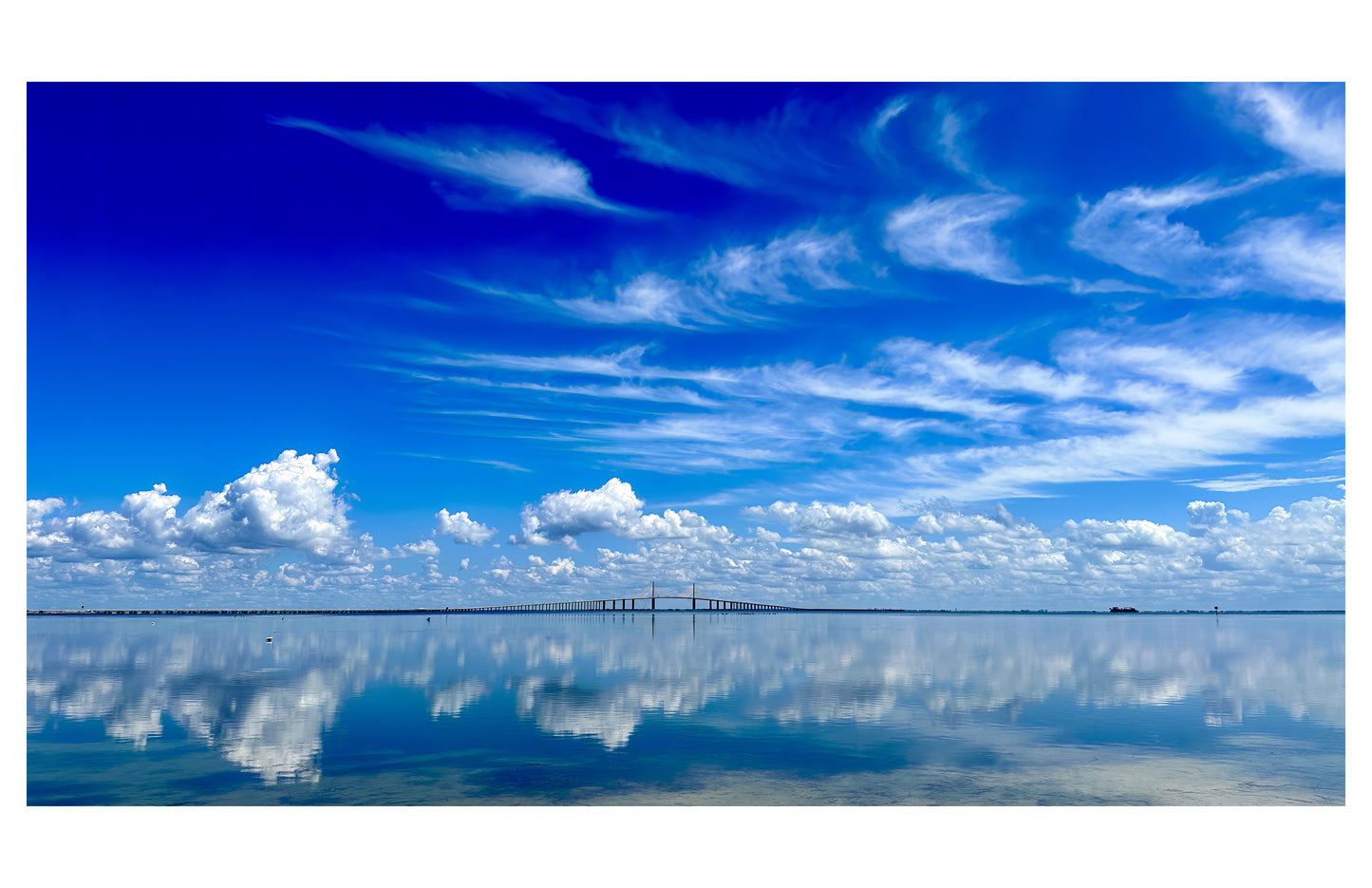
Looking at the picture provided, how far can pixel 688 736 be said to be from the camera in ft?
127

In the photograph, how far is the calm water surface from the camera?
96.4 feet

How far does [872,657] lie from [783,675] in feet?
83.9

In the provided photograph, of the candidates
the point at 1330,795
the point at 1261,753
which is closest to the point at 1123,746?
the point at 1261,753

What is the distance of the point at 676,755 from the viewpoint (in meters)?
34.2

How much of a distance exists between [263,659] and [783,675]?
5893 centimetres

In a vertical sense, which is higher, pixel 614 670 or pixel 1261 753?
pixel 1261 753

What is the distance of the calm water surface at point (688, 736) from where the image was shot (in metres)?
29.4

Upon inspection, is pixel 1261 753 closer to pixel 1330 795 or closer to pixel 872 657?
pixel 1330 795

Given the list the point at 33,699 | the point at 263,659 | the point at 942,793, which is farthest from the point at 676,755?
the point at 263,659

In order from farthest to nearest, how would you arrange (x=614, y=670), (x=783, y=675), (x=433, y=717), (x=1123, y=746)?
(x=614, y=670) → (x=783, y=675) → (x=433, y=717) → (x=1123, y=746)
